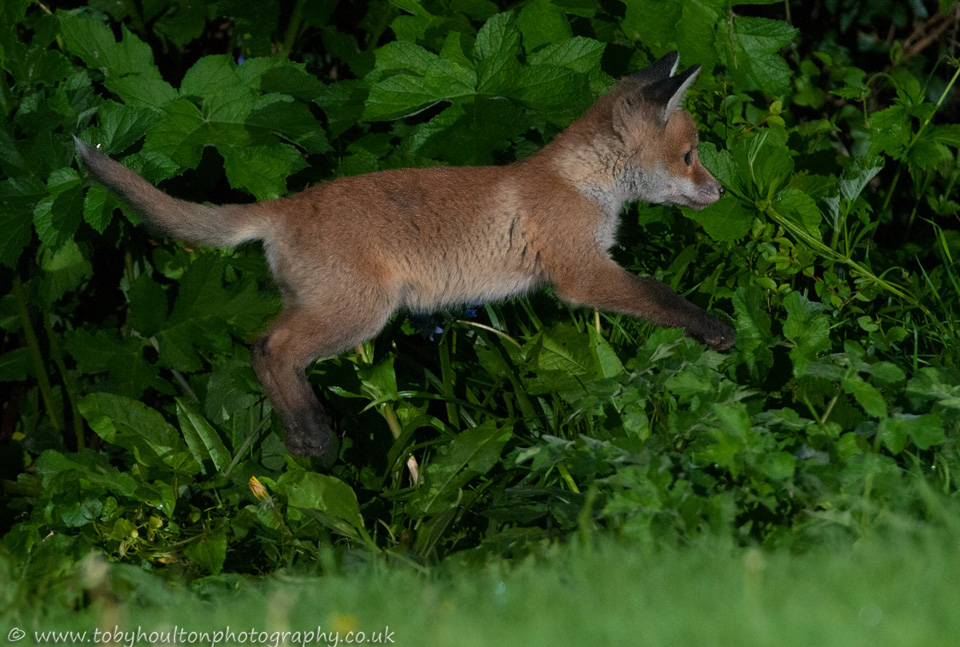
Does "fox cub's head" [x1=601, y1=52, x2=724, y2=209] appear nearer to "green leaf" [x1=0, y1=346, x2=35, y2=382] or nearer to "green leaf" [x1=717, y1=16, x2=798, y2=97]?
"green leaf" [x1=717, y1=16, x2=798, y2=97]

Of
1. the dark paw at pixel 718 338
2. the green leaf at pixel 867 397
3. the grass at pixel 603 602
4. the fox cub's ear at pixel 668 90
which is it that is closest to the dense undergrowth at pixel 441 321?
the green leaf at pixel 867 397

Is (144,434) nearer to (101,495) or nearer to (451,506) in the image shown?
(101,495)

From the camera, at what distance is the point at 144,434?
170 inches

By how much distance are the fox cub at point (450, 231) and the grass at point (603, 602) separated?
45.5 inches

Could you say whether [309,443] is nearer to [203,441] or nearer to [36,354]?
[203,441]

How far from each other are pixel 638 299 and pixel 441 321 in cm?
124

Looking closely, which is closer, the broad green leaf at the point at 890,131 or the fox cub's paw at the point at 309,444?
the fox cub's paw at the point at 309,444

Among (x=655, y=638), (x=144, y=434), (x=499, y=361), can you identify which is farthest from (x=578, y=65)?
(x=655, y=638)

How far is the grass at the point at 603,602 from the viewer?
199 cm

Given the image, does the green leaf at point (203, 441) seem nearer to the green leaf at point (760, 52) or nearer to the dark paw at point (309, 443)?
the dark paw at point (309, 443)

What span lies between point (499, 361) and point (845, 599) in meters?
2.36

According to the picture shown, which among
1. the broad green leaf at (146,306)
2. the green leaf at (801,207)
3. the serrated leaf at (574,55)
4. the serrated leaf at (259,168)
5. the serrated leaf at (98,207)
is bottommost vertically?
the broad green leaf at (146,306)

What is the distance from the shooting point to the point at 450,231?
3.94m

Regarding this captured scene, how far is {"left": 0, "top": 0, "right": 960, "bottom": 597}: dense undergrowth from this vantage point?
331cm
